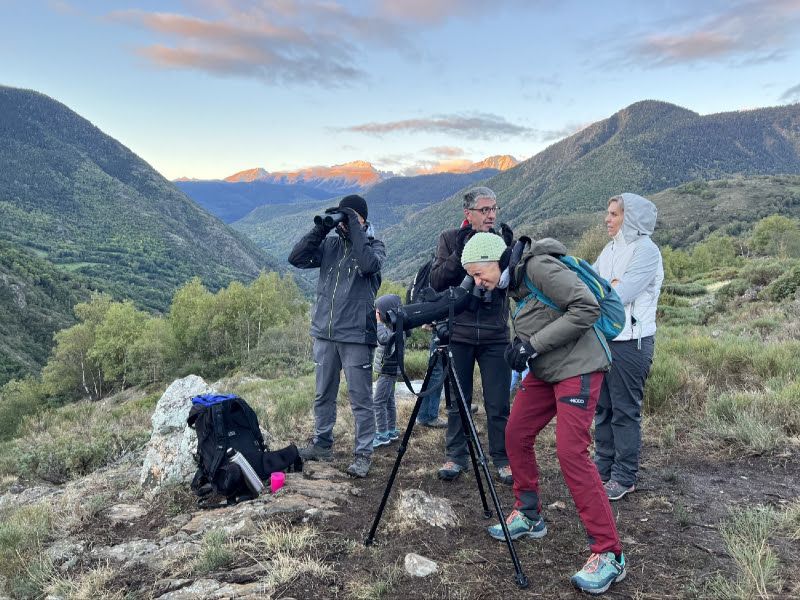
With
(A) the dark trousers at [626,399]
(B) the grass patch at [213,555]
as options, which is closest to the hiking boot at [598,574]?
(A) the dark trousers at [626,399]

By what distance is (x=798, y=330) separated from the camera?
28.1ft

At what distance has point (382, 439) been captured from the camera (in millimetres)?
5809

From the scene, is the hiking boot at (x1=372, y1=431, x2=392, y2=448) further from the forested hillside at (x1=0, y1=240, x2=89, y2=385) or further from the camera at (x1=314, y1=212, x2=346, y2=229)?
the forested hillside at (x1=0, y1=240, x2=89, y2=385)

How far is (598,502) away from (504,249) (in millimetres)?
1497

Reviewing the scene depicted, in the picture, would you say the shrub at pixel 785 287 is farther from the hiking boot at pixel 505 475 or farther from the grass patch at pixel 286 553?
the grass patch at pixel 286 553

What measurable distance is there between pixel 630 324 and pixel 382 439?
3.13 m

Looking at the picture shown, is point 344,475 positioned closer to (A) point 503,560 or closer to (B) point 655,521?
(A) point 503,560

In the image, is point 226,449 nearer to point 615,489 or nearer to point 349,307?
point 349,307

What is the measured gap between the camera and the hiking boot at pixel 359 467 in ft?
15.1

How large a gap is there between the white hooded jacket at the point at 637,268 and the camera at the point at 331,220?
2359mm

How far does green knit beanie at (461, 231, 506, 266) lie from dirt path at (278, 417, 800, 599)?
178cm

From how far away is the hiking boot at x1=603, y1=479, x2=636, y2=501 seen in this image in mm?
3939

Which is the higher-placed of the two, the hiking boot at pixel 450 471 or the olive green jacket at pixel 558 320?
the olive green jacket at pixel 558 320

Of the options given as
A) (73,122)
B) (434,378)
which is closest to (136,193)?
(73,122)
